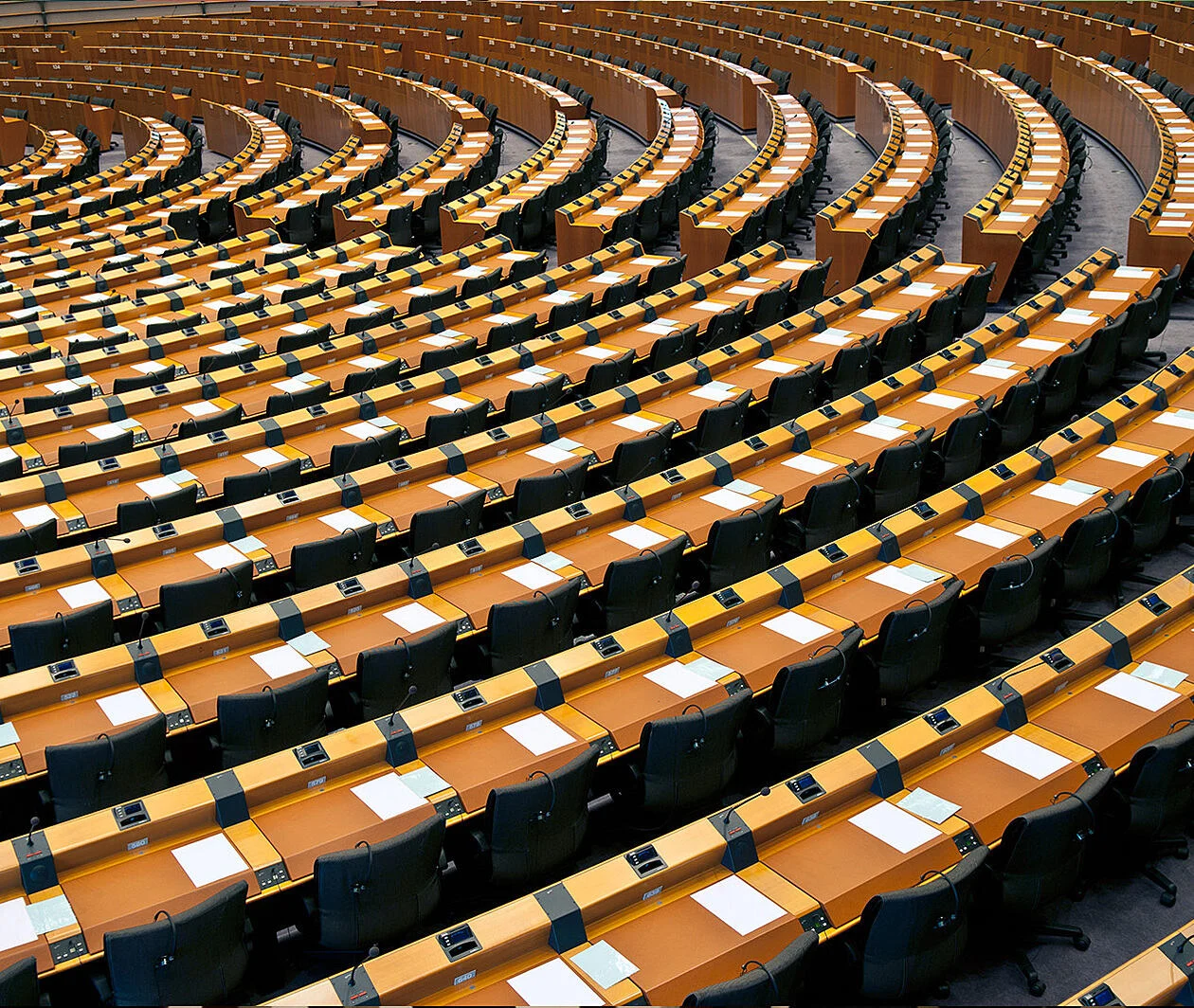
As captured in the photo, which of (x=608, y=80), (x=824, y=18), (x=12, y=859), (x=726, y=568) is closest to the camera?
(x=12, y=859)

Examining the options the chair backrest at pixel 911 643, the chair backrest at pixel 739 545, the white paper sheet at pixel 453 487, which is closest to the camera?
the chair backrest at pixel 911 643

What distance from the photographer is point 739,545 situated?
25.2 feet

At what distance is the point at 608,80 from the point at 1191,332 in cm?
1313

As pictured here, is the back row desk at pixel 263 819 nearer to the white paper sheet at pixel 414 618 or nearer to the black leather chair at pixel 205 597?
the white paper sheet at pixel 414 618

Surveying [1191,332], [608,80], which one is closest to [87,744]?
[1191,332]

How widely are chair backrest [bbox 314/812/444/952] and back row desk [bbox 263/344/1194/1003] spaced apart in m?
0.44

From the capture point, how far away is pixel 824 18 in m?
25.0

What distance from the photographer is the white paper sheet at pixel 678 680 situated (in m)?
6.37

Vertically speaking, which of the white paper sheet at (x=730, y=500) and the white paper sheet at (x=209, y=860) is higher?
the white paper sheet at (x=730, y=500)

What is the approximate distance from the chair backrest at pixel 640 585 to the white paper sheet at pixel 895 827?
2172 millimetres

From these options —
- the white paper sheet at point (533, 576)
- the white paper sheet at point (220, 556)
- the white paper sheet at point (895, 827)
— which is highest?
the white paper sheet at point (895, 827)

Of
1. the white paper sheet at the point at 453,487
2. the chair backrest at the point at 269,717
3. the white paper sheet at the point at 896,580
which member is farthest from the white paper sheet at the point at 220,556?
the white paper sheet at the point at 896,580

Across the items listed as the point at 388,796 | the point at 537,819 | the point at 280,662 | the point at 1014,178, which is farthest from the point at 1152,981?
the point at 1014,178

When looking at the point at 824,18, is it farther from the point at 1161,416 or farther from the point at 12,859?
the point at 12,859
